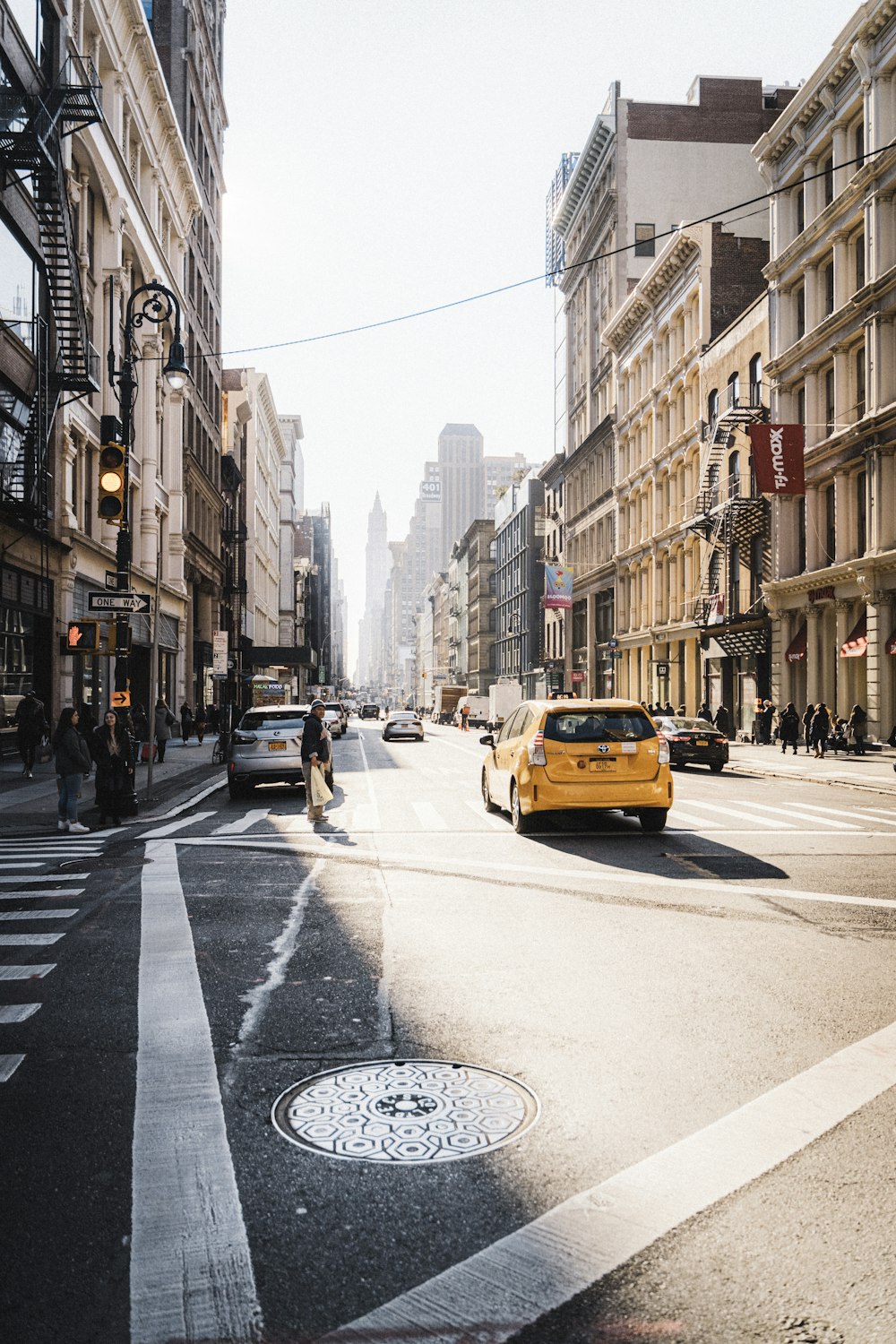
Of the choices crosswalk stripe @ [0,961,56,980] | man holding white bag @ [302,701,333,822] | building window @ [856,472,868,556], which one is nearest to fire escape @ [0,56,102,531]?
man holding white bag @ [302,701,333,822]

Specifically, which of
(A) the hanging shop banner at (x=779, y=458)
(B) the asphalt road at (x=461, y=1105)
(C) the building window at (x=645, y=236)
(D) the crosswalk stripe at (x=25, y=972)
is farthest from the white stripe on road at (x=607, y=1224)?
(C) the building window at (x=645, y=236)

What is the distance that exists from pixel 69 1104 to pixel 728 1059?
2.90 m

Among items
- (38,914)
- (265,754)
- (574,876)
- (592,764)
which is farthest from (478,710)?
(38,914)

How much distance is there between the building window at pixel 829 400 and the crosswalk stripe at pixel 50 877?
33.4 metres

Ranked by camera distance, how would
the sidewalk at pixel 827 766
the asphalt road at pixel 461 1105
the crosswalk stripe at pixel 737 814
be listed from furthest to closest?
the sidewalk at pixel 827 766 → the crosswalk stripe at pixel 737 814 → the asphalt road at pixel 461 1105

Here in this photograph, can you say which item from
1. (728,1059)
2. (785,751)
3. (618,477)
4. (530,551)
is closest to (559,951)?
(728,1059)

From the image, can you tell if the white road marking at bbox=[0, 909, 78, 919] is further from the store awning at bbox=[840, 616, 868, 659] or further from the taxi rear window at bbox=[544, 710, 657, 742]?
the store awning at bbox=[840, 616, 868, 659]

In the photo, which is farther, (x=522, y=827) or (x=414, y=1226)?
(x=522, y=827)

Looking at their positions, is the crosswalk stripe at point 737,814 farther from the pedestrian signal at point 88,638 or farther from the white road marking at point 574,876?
Result: the pedestrian signal at point 88,638

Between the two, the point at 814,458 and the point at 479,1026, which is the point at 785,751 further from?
the point at 479,1026

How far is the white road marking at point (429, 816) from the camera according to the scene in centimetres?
1496

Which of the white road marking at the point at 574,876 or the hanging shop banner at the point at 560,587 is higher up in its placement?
the hanging shop banner at the point at 560,587

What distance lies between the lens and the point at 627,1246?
3.30m

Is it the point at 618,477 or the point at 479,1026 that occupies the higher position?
the point at 618,477
